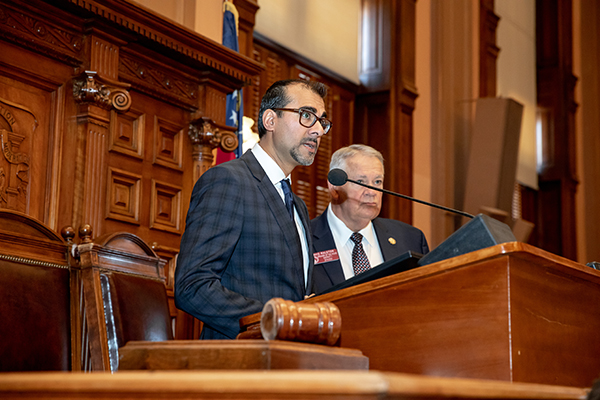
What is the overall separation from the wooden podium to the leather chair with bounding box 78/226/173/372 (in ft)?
2.56

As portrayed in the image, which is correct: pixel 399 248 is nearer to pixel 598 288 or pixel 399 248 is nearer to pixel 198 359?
pixel 598 288

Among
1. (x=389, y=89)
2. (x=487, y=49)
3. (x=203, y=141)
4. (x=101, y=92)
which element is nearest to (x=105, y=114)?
(x=101, y=92)

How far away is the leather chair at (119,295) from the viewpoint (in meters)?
2.15

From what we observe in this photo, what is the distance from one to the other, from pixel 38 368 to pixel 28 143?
128 centimetres

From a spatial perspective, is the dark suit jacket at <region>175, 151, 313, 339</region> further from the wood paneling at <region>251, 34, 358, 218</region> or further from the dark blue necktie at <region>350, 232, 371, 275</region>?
the wood paneling at <region>251, 34, 358, 218</region>

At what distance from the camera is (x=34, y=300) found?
6.69 feet

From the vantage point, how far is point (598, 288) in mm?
1652

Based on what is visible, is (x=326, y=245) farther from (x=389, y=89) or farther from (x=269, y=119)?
(x=389, y=89)

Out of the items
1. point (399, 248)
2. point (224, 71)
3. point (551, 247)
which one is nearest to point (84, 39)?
point (224, 71)

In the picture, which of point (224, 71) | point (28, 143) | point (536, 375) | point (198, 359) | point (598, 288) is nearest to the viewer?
point (198, 359)

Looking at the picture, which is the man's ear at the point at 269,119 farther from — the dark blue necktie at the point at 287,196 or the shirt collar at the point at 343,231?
the shirt collar at the point at 343,231

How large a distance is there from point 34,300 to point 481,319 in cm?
129

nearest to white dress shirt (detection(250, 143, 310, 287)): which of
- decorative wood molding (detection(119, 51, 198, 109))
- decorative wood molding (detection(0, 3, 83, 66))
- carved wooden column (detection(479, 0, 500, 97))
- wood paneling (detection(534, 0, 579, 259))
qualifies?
decorative wood molding (detection(0, 3, 83, 66))

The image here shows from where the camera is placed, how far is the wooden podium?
4.39ft
